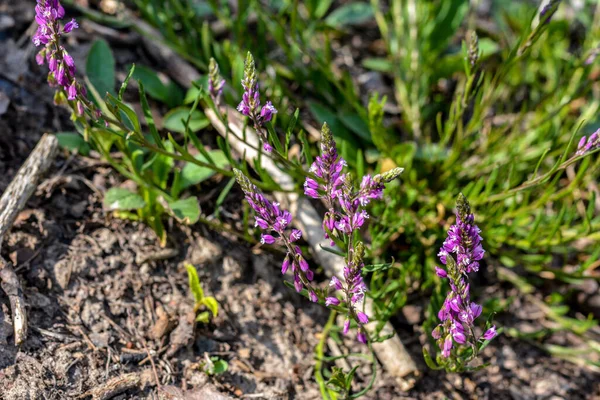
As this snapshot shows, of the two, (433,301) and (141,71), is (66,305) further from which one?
(433,301)

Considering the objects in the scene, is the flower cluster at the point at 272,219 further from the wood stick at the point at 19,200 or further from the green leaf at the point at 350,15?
the green leaf at the point at 350,15

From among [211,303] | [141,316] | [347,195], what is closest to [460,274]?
[347,195]

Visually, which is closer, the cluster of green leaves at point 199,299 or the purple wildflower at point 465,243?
the purple wildflower at point 465,243

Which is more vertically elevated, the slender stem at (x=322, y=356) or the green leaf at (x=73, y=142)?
the green leaf at (x=73, y=142)

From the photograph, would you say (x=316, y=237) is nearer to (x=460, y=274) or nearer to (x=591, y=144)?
(x=460, y=274)

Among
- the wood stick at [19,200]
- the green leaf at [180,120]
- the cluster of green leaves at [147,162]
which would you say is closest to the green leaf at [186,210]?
the cluster of green leaves at [147,162]

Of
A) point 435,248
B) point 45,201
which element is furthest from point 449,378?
point 45,201
